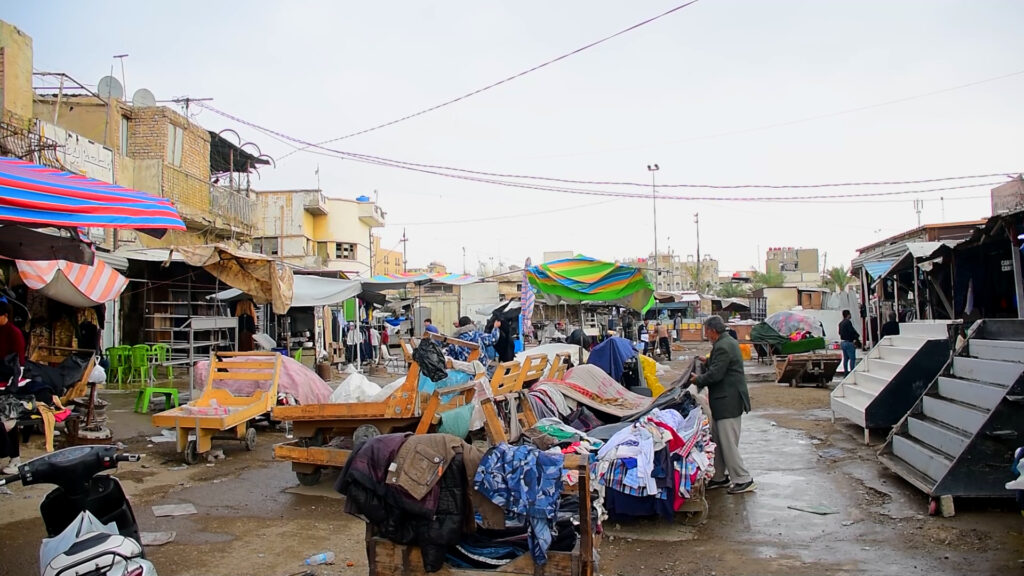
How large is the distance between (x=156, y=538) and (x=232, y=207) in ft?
63.7

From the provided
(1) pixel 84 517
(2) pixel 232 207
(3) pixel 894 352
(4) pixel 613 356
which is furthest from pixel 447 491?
(2) pixel 232 207

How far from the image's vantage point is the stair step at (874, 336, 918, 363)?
940 centimetres

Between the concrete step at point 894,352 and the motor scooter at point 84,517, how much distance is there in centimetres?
936

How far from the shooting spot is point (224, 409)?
29.2ft

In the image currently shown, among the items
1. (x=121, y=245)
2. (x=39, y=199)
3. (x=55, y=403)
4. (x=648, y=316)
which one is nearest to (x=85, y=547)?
(x=39, y=199)

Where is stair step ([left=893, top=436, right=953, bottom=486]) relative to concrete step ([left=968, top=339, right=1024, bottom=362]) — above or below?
below

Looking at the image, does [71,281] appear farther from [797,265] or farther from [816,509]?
[797,265]

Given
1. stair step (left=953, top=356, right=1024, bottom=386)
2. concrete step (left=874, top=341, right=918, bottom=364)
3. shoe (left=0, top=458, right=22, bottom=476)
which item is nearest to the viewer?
stair step (left=953, top=356, right=1024, bottom=386)

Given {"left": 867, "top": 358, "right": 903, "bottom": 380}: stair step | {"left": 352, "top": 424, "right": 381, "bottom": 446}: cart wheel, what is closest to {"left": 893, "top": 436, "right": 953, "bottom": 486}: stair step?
{"left": 867, "top": 358, "right": 903, "bottom": 380}: stair step

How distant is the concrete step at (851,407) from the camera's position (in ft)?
30.5

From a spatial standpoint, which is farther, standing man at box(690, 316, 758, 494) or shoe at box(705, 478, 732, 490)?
shoe at box(705, 478, 732, 490)

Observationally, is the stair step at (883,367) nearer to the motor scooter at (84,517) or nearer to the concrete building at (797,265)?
the motor scooter at (84,517)

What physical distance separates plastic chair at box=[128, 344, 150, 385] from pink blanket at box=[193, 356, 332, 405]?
3.71m

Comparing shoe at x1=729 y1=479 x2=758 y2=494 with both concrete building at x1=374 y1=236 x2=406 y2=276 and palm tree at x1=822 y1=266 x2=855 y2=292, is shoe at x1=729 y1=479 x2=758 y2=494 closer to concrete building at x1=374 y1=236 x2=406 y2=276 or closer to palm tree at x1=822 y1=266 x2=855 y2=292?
palm tree at x1=822 y1=266 x2=855 y2=292
